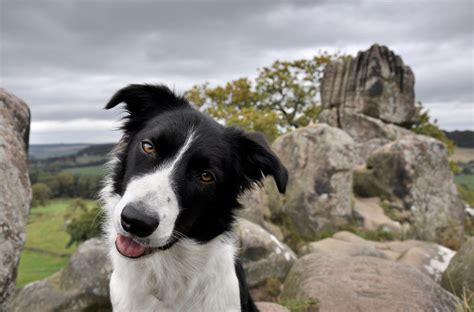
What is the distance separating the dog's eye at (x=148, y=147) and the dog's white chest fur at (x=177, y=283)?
85cm

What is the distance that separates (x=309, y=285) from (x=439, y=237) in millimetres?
12225

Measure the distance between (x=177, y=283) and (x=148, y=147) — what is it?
122 cm

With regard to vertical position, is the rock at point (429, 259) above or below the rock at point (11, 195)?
below

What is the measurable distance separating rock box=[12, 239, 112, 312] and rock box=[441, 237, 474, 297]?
254 inches

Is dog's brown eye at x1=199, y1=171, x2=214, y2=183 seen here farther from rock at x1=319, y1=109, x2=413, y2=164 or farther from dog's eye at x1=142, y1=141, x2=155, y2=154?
rock at x1=319, y1=109, x2=413, y2=164

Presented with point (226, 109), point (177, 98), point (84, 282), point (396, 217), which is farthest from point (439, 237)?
point (226, 109)

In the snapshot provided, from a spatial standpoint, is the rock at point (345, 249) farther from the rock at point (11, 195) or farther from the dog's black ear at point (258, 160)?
the rock at point (11, 195)

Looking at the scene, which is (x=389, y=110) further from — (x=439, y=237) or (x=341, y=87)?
(x=439, y=237)

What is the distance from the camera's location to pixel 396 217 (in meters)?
16.1

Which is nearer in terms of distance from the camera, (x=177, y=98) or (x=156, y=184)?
(x=156, y=184)

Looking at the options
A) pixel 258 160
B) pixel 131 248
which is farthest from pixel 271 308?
pixel 131 248

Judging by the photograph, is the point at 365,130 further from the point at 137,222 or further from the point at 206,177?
the point at 137,222

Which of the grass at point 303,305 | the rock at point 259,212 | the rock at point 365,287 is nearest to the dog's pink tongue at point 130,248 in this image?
the grass at point 303,305

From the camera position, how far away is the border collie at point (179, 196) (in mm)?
3127
